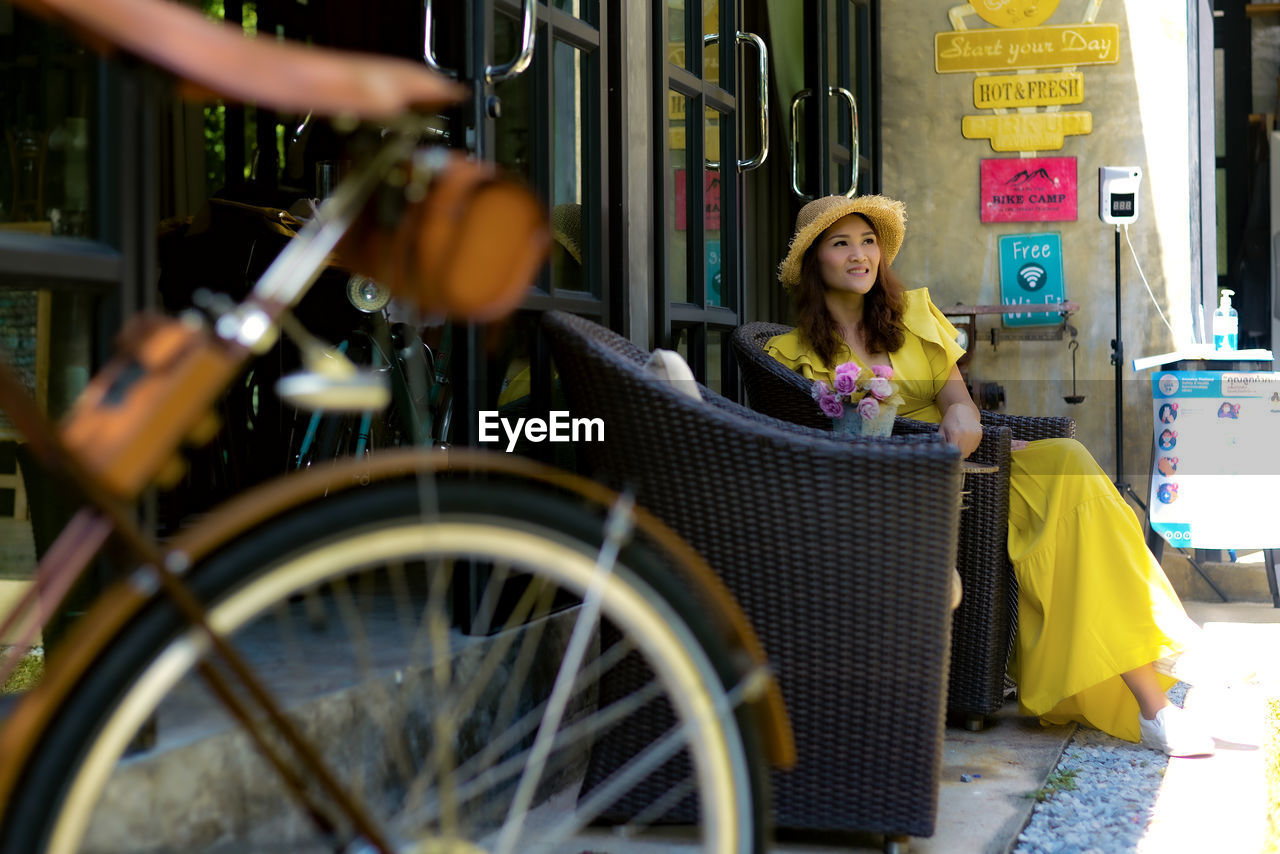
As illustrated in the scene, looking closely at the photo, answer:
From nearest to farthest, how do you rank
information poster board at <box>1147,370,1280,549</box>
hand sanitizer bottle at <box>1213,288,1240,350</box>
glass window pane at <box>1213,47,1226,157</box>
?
information poster board at <box>1147,370,1280,549</box> → hand sanitizer bottle at <box>1213,288,1240,350</box> → glass window pane at <box>1213,47,1226,157</box>

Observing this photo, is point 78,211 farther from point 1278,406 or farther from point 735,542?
point 1278,406

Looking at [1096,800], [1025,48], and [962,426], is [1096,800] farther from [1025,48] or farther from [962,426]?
[1025,48]

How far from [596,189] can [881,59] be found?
10.1 feet

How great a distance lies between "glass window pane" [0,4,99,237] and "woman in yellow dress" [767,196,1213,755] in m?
1.59

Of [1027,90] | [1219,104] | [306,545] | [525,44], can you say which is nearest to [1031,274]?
[1027,90]

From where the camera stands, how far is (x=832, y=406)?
230 centimetres

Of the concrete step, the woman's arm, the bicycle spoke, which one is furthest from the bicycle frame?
the concrete step

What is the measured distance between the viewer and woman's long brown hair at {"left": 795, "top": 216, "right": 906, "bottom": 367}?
8.77 ft

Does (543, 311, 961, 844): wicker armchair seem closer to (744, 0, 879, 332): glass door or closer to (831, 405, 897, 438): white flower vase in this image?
(831, 405, 897, 438): white flower vase

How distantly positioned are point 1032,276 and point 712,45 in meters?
2.27

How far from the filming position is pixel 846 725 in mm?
1711

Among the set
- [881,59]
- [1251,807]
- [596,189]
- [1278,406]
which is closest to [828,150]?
[881,59]

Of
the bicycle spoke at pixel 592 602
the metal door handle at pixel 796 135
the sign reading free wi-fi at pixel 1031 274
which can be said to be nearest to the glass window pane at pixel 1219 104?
the sign reading free wi-fi at pixel 1031 274

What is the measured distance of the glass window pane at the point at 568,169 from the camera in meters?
2.36
